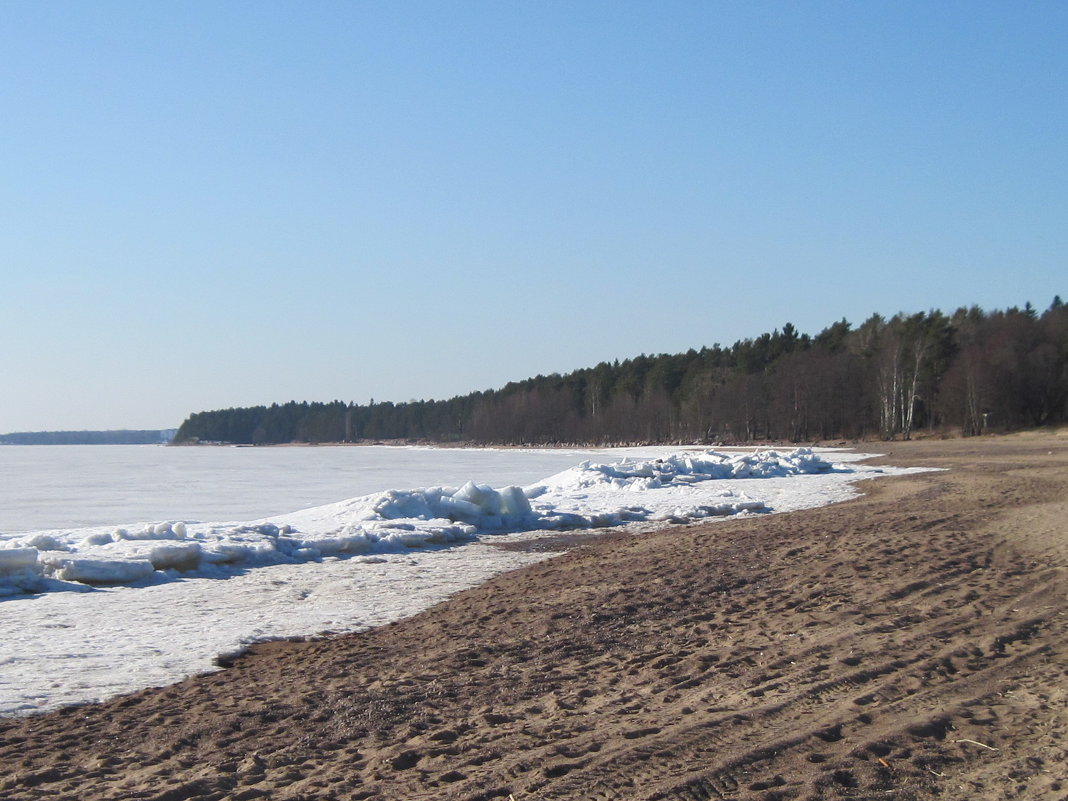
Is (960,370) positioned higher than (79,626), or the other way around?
(960,370)

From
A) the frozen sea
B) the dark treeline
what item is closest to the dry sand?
the frozen sea

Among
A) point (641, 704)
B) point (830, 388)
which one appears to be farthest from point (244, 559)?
point (830, 388)

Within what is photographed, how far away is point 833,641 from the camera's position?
21.3 feet

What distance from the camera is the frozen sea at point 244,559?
7273 mm

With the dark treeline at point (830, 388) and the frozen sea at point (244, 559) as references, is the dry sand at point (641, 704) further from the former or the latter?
the dark treeline at point (830, 388)

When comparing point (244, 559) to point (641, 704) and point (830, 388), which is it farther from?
point (830, 388)

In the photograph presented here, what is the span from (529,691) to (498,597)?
3.78 metres

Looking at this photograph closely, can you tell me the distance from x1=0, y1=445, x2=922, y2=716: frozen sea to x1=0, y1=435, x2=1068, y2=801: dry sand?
0.77 metres

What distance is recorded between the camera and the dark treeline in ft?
201

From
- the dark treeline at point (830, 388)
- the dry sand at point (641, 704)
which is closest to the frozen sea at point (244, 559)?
the dry sand at point (641, 704)

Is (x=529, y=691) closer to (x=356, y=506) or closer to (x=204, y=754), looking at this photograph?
(x=204, y=754)

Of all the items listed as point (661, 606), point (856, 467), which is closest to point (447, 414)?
point (856, 467)

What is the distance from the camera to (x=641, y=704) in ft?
17.3

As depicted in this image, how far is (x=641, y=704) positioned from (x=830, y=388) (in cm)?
6964
